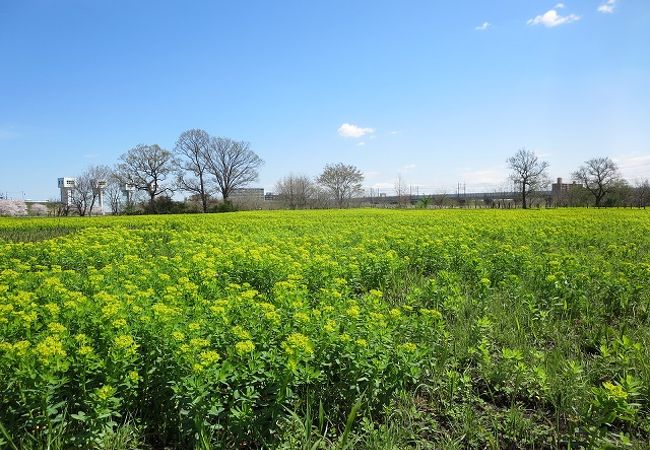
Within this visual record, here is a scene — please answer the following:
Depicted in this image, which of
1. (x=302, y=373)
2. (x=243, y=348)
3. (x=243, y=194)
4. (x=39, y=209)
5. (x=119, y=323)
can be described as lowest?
(x=302, y=373)

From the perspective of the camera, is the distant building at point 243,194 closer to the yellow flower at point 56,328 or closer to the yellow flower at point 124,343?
the yellow flower at point 56,328

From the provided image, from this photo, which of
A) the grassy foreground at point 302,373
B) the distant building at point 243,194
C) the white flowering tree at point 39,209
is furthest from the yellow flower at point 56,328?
the white flowering tree at point 39,209

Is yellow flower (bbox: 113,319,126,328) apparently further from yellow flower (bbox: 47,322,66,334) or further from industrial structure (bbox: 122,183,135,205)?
industrial structure (bbox: 122,183,135,205)

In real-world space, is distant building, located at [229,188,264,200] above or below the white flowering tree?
above

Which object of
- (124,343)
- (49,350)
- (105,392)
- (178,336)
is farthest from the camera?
(178,336)

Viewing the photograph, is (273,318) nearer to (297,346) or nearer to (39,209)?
(297,346)

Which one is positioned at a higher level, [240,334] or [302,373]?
Result: [240,334]

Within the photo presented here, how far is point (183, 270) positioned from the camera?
17.8ft

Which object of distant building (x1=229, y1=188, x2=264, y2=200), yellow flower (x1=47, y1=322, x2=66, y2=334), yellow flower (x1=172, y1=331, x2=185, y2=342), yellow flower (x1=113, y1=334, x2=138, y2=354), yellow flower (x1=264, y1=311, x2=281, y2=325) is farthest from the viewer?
distant building (x1=229, y1=188, x2=264, y2=200)

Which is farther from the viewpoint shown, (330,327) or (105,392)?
(330,327)

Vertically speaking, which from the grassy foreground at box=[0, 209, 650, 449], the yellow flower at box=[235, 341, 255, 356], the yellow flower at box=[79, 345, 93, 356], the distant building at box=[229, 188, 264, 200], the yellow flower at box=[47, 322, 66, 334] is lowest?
the grassy foreground at box=[0, 209, 650, 449]

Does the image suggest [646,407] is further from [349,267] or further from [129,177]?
[129,177]

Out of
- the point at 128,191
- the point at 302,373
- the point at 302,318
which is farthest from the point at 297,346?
the point at 128,191

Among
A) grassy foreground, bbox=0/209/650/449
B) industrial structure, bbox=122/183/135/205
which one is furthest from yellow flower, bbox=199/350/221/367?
industrial structure, bbox=122/183/135/205
